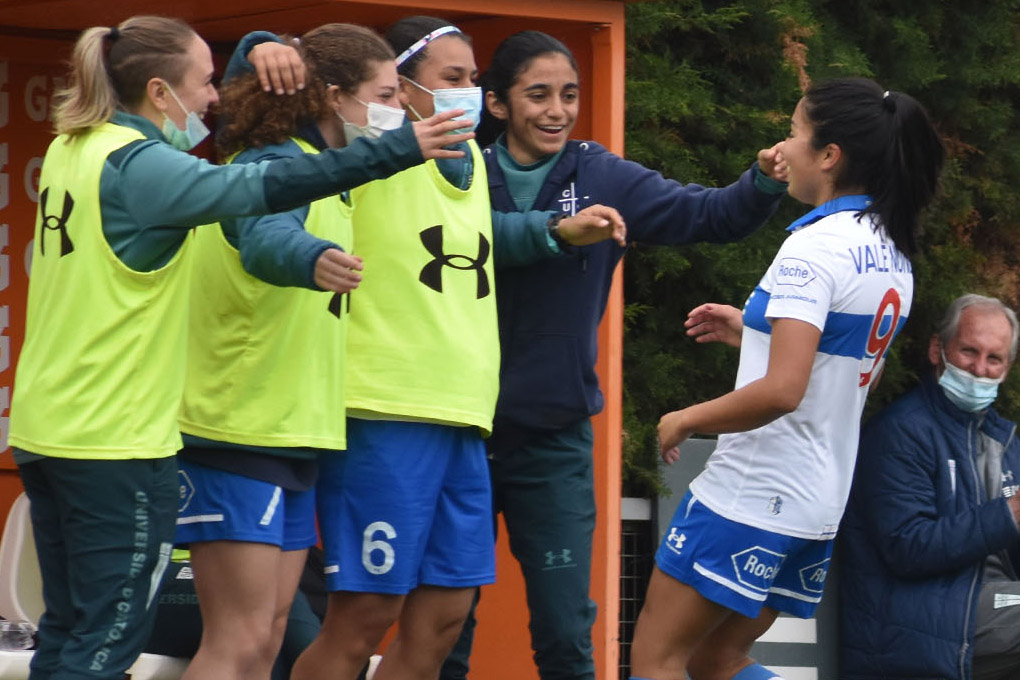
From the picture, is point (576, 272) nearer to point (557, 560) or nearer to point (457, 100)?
point (457, 100)

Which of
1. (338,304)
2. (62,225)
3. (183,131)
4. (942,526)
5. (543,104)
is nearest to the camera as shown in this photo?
(62,225)

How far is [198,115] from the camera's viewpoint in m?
3.66

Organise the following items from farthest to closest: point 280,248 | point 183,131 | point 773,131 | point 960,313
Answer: point 773,131, point 960,313, point 183,131, point 280,248

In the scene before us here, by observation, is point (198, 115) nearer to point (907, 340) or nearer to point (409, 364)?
point (409, 364)

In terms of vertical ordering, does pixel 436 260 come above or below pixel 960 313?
above

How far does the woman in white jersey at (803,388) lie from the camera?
377 cm

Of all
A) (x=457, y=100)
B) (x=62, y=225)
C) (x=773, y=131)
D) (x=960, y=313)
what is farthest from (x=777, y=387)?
(x=773, y=131)

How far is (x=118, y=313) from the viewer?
3441 mm

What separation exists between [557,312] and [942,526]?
6.65 ft

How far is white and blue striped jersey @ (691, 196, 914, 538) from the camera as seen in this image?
3803 mm

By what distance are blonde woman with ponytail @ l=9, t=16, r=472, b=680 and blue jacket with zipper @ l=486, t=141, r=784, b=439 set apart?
969 millimetres

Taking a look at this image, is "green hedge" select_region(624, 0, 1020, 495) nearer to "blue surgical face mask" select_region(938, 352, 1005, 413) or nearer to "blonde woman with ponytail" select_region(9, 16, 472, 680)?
"blue surgical face mask" select_region(938, 352, 1005, 413)

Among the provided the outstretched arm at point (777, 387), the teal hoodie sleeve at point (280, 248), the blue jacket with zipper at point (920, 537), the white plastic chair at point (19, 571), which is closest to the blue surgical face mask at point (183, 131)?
the teal hoodie sleeve at point (280, 248)

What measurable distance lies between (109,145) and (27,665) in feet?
5.40
